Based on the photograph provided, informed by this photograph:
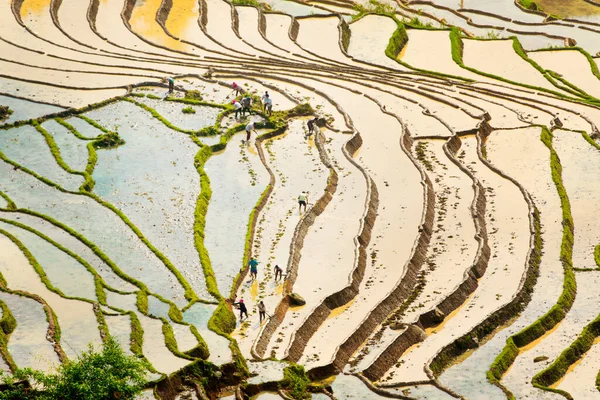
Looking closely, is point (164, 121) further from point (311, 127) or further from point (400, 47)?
point (400, 47)

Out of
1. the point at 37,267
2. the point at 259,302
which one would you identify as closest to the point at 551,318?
the point at 259,302

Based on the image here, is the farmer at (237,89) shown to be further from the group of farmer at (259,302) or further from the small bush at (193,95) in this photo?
the group of farmer at (259,302)

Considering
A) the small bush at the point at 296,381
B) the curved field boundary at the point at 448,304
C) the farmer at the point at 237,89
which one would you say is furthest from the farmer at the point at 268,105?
the small bush at the point at 296,381

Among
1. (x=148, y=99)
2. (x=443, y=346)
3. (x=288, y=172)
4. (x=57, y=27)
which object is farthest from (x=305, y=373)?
(x=57, y=27)

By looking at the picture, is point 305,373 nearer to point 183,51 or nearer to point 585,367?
point 585,367

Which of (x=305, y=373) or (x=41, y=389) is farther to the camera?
(x=305, y=373)

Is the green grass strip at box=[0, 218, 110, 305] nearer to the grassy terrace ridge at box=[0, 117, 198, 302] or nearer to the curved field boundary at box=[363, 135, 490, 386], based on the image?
the grassy terrace ridge at box=[0, 117, 198, 302]
